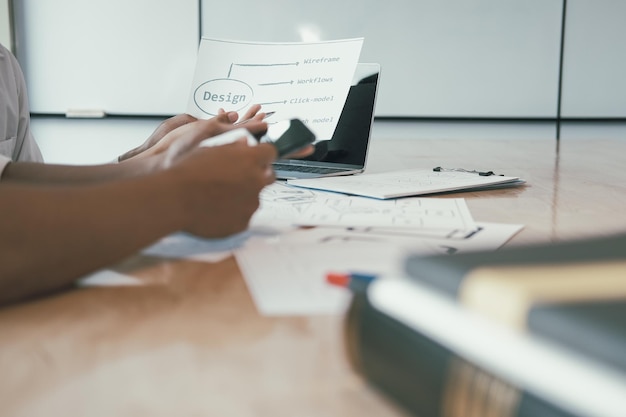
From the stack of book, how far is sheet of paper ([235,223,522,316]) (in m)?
0.11

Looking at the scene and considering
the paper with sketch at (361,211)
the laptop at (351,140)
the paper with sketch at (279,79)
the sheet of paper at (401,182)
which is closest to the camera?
the paper with sketch at (361,211)

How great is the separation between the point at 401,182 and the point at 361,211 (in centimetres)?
25

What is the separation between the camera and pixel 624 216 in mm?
895

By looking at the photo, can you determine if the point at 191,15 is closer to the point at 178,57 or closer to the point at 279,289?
the point at 178,57

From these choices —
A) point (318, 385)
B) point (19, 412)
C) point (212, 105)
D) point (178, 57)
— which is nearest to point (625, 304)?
point (318, 385)

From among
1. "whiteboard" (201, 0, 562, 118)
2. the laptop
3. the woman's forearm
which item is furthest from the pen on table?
"whiteboard" (201, 0, 562, 118)

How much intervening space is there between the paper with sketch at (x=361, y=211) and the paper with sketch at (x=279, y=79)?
159 millimetres

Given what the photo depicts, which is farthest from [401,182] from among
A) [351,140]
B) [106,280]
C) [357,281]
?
[357,281]

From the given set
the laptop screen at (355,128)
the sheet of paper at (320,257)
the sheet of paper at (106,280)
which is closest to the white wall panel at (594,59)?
the laptop screen at (355,128)

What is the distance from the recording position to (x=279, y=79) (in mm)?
1201

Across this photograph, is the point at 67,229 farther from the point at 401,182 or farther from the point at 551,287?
the point at 401,182

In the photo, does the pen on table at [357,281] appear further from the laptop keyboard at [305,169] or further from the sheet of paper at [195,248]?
the laptop keyboard at [305,169]

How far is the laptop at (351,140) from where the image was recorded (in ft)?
4.17

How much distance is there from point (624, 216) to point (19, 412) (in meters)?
0.74
